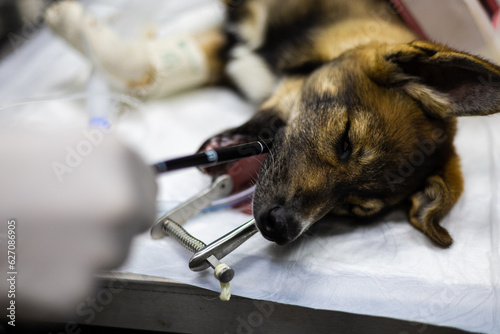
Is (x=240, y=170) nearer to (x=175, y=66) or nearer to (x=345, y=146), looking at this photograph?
(x=345, y=146)

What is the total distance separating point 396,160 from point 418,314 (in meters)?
0.37

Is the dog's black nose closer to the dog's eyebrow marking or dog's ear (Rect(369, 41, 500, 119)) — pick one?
the dog's eyebrow marking

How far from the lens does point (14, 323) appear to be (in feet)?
2.99

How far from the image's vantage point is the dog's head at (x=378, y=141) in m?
1.05

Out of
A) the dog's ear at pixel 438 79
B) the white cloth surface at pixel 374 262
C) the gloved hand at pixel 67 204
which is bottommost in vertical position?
the white cloth surface at pixel 374 262

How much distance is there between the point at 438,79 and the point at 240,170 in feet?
1.94

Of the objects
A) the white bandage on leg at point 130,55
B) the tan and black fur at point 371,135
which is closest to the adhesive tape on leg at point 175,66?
the white bandage on leg at point 130,55

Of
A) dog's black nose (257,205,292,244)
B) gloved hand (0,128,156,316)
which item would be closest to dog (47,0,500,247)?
dog's black nose (257,205,292,244)

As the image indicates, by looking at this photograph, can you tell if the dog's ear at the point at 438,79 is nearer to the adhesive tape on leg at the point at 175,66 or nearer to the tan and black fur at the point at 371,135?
the tan and black fur at the point at 371,135

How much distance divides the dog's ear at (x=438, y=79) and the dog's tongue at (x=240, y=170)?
40 cm

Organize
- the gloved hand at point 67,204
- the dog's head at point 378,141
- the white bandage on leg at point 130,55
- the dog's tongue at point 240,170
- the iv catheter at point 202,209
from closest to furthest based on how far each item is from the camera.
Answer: the gloved hand at point 67,204 → the iv catheter at point 202,209 → the dog's head at point 378,141 → the dog's tongue at point 240,170 → the white bandage on leg at point 130,55

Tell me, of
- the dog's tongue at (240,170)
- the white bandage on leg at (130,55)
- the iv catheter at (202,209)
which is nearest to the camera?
the iv catheter at (202,209)

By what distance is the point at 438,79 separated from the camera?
117cm

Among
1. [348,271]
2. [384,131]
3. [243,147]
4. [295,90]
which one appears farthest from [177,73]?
[348,271]
